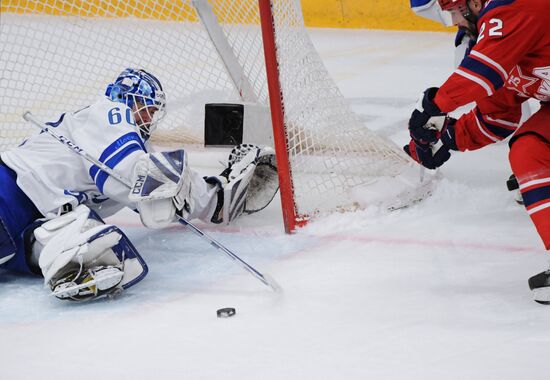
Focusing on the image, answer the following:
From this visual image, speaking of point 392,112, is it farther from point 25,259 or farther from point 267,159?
point 25,259

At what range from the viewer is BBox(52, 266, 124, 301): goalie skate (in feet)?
8.18

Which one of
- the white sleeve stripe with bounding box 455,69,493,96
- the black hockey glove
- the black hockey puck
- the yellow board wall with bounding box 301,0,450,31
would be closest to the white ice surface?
the black hockey puck

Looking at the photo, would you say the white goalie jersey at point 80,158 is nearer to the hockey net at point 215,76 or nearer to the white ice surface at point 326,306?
the white ice surface at point 326,306

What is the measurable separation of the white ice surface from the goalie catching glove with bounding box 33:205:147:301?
2.2 inches

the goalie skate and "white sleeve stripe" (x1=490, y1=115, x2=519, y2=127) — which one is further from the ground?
"white sleeve stripe" (x1=490, y1=115, x2=519, y2=127)

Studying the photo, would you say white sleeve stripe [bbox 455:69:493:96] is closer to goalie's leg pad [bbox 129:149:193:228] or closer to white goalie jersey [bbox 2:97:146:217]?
goalie's leg pad [bbox 129:149:193:228]

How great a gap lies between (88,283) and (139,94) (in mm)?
651

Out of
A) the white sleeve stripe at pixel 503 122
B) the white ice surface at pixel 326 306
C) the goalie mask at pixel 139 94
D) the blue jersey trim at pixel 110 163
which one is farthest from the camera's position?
the white sleeve stripe at pixel 503 122

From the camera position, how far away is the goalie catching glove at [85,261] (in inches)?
98.4

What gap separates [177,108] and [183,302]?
4.88ft

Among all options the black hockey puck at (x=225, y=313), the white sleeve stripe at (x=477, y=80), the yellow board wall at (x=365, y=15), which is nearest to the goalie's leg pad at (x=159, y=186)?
the black hockey puck at (x=225, y=313)

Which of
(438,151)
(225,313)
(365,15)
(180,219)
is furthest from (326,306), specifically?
(365,15)

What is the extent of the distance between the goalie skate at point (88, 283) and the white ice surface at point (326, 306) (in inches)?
1.8

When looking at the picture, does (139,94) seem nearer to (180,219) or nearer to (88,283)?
(180,219)
